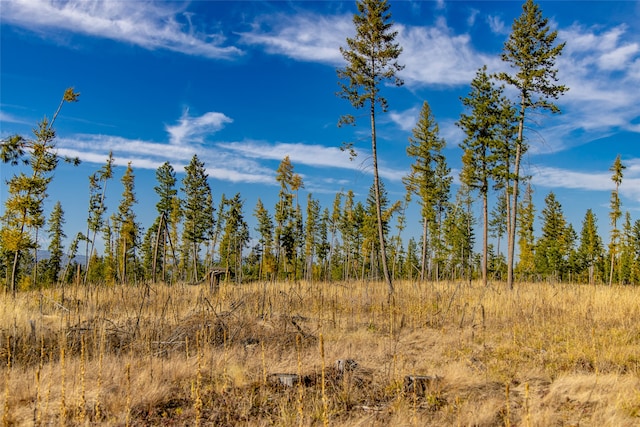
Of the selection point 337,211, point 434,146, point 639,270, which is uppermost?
point 434,146

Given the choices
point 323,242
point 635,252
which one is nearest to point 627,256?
point 635,252

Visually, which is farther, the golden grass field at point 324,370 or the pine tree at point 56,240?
the pine tree at point 56,240

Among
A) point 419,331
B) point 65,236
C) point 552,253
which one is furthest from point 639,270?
point 65,236

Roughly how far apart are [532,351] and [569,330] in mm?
1992

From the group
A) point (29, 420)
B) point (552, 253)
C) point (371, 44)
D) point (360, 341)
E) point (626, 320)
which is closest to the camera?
point (29, 420)

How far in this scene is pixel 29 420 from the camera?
3.79 meters

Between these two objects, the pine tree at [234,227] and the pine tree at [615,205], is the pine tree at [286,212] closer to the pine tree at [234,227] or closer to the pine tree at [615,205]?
the pine tree at [234,227]

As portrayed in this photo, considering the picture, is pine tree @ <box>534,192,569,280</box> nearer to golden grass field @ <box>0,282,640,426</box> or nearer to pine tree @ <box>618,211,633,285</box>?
pine tree @ <box>618,211,633,285</box>

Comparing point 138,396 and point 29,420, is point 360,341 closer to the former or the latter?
point 138,396

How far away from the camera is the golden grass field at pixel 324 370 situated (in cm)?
411

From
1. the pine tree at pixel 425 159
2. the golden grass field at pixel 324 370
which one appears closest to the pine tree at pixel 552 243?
the pine tree at pixel 425 159

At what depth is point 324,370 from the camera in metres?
5.41

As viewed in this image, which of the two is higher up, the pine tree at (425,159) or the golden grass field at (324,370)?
the pine tree at (425,159)

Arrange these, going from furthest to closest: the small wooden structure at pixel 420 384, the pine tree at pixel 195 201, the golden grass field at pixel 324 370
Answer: the pine tree at pixel 195 201 → the small wooden structure at pixel 420 384 → the golden grass field at pixel 324 370
